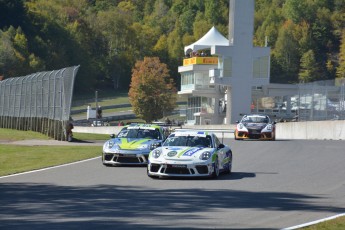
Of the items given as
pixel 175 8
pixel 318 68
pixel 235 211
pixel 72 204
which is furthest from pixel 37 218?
pixel 175 8

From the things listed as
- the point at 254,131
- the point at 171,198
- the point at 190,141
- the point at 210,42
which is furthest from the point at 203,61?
the point at 171,198

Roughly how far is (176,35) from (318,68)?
86.7 ft

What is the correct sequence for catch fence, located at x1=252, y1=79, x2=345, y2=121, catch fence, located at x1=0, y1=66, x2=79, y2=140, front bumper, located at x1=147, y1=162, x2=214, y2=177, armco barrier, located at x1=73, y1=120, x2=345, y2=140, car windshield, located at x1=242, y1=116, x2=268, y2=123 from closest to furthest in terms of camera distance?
front bumper, located at x1=147, y1=162, x2=214, y2=177 < car windshield, located at x1=242, y1=116, x2=268, y2=123 < catch fence, located at x1=0, y1=66, x2=79, y2=140 < armco barrier, located at x1=73, y1=120, x2=345, y2=140 < catch fence, located at x1=252, y1=79, x2=345, y2=121

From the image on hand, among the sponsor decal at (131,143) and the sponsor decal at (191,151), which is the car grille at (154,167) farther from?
the sponsor decal at (131,143)

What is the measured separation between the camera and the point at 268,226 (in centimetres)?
1387

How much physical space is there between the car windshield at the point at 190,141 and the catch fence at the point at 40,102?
64.8ft

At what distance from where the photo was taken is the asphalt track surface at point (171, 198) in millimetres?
14430

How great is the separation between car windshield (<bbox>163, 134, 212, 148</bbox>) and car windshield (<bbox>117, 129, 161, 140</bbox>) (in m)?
3.77

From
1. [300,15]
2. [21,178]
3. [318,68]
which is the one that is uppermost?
[300,15]

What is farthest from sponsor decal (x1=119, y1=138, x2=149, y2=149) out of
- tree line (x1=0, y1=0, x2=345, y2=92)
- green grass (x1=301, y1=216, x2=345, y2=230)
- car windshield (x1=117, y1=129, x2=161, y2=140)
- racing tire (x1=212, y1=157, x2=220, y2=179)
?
tree line (x1=0, y1=0, x2=345, y2=92)

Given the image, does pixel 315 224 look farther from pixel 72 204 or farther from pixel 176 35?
pixel 176 35

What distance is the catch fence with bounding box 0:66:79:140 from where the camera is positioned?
44.3m

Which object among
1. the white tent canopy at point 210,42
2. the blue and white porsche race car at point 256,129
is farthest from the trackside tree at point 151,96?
the blue and white porsche race car at point 256,129

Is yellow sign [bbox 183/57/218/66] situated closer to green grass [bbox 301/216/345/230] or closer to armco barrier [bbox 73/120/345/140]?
armco barrier [bbox 73/120/345/140]
